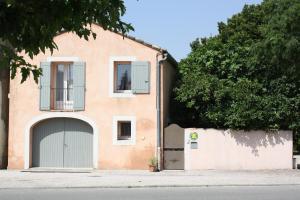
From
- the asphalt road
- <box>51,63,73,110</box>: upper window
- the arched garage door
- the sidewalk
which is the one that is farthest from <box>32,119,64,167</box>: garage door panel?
the asphalt road

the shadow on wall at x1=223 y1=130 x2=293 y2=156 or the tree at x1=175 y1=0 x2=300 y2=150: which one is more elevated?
the tree at x1=175 y1=0 x2=300 y2=150

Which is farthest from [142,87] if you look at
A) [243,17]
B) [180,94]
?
[243,17]

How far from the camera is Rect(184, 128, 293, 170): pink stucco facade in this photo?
23.9 metres

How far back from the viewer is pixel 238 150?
23.9 m

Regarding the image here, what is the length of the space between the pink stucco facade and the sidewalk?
88cm

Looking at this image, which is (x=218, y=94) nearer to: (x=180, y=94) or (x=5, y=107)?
(x=180, y=94)

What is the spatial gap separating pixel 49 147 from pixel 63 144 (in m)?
0.66

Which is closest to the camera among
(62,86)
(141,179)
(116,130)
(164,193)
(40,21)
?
(40,21)

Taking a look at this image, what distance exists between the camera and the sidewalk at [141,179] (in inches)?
697

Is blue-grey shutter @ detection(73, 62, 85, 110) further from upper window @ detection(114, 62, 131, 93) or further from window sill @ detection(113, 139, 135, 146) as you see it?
window sill @ detection(113, 139, 135, 146)

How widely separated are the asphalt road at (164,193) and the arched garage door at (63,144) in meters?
7.92

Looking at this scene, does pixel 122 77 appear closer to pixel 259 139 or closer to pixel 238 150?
pixel 238 150

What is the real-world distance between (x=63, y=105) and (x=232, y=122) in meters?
7.40

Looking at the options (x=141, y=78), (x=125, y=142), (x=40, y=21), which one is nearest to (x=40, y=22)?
(x=40, y=21)
